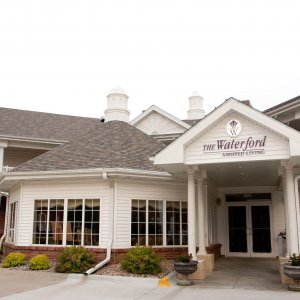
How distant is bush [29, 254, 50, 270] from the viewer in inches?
526

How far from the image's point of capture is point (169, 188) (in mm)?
15039

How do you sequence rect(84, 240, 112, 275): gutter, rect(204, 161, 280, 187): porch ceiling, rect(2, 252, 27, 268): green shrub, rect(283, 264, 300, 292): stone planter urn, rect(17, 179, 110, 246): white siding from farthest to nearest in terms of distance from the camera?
rect(17, 179, 110, 246): white siding → rect(2, 252, 27, 268): green shrub → rect(84, 240, 112, 275): gutter → rect(204, 161, 280, 187): porch ceiling → rect(283, 264, 300, 292): stone planter urn

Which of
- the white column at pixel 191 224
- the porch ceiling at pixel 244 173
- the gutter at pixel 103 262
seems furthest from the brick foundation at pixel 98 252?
the porch ceiling at pixel 244 173

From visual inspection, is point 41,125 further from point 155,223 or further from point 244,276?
point 244,276

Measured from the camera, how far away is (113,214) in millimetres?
13945

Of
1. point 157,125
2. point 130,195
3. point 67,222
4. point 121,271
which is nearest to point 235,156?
point 130,195

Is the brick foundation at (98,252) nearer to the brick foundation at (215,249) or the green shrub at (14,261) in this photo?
the green shrub at (14,261)

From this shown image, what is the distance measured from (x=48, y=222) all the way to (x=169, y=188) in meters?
4.57

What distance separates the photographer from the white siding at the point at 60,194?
1407 cm

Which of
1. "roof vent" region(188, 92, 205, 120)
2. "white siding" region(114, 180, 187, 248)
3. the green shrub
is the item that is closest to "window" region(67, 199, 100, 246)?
"white siding" region(114, 180, 187, 248)

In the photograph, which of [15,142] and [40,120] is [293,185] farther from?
[40,120]

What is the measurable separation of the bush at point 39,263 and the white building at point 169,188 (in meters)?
0.83

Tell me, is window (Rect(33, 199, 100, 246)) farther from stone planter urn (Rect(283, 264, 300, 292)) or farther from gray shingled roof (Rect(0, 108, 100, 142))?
gray shingled roof (Rect(0, 108, 100, 142))

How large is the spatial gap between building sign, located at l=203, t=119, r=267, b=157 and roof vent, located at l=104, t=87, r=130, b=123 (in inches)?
335
